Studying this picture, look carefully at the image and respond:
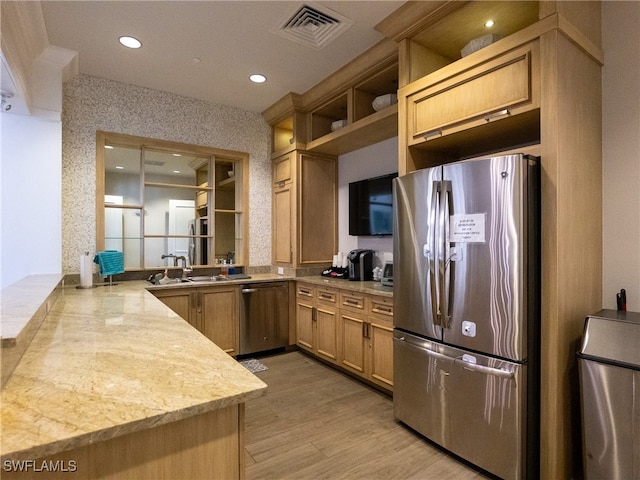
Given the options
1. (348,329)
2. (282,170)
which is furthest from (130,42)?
(348,329)

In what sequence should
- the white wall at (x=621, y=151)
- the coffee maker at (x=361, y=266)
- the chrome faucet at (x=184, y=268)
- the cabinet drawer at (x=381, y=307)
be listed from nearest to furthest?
the white wall at (x=621, y=151) < the cabinet drawer at (x=381, y=307) < the coffee maker at (x=361, y=266) < the chrome faucet at (x=184, y=268)

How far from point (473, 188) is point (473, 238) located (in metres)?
0.28

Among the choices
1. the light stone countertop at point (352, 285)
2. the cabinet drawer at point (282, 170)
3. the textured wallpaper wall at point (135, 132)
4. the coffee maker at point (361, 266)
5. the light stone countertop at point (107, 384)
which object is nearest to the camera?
the light stone countertop at point (107, 384)

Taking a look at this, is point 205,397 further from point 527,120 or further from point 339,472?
point 527,120

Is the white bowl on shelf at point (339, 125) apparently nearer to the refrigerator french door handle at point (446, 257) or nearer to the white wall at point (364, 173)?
the white wall at point (364, 173)

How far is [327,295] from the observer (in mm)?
3543

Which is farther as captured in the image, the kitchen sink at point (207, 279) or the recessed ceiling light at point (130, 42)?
the kitchen sink at point (207, 279)

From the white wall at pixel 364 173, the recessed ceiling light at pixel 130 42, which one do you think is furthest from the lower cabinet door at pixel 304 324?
the recessed ceiling light at pixel 130 42

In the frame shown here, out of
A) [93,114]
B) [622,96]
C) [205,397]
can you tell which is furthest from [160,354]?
[93,114]

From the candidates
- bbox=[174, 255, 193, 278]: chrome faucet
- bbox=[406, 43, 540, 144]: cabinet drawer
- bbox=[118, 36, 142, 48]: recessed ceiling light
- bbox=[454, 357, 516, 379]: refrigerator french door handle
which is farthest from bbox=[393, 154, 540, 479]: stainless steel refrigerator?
bbox=[174, 255, 193, 278]: chrome faucet

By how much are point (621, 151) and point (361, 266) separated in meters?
2.20

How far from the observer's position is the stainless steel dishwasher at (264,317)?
3.81m

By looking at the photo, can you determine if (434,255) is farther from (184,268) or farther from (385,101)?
(184,268)

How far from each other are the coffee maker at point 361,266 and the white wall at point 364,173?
5.8 inches
